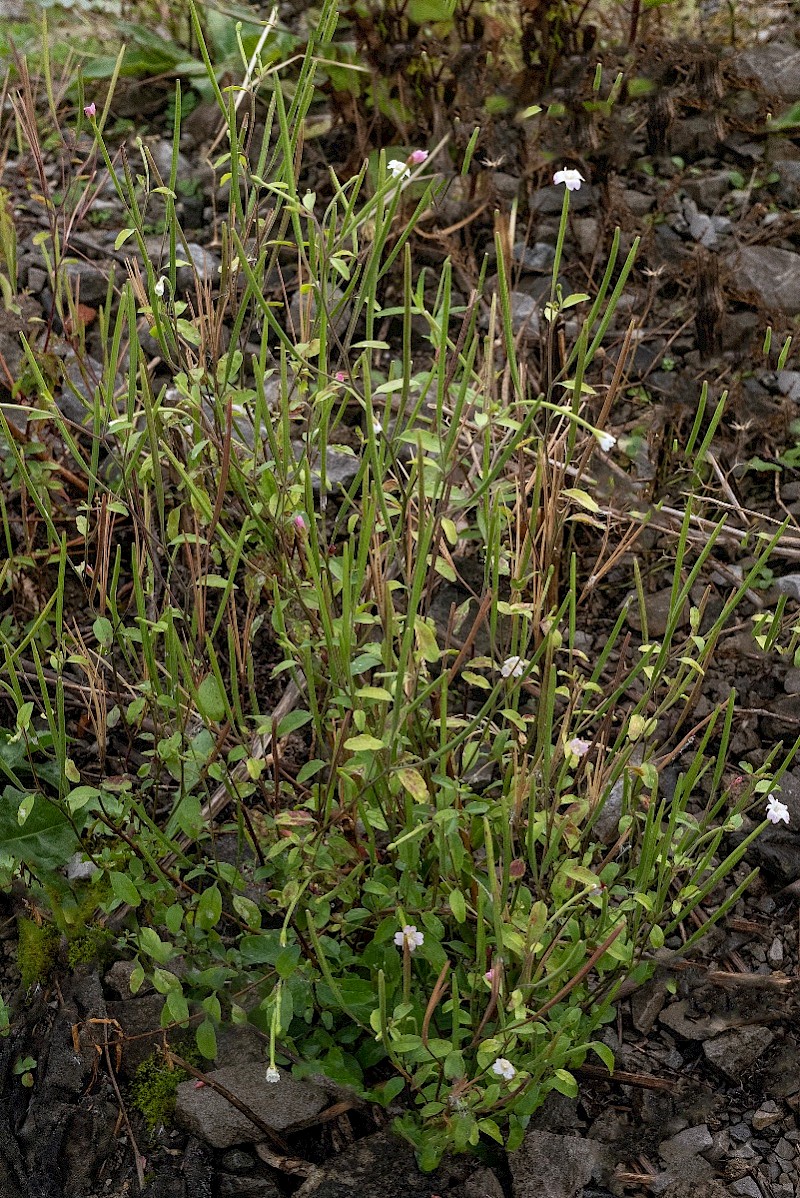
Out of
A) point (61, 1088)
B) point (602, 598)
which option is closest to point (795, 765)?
point (602, 598)

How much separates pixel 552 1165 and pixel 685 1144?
0.71 ft

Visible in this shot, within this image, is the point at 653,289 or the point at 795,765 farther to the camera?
the point at 653,289

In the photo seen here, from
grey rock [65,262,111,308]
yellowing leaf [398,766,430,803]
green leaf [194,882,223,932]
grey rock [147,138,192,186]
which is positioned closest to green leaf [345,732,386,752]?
yellowing leaf [398,766,430,803]

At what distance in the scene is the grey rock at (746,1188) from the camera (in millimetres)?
1558

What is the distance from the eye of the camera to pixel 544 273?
2.80m

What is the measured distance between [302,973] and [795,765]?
3.12 ft

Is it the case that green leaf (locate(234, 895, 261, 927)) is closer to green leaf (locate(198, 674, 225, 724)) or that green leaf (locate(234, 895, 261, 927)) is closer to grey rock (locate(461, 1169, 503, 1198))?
green leaf (locate(198, 674, 225, 724))

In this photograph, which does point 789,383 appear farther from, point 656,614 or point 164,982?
point 164,982

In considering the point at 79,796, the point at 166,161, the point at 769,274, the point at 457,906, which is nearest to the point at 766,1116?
the point at 457,906

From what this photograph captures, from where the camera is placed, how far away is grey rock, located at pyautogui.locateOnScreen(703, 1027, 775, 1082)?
1.67m

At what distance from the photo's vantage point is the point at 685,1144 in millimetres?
1601

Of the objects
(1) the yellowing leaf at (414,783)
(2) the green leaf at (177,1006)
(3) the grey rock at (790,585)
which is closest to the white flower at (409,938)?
(1) the yellowing leaf at (414,783)

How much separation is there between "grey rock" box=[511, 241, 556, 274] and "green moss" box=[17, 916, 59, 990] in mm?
1904

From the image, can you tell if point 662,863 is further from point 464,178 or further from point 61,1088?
Answer: point 464,178
